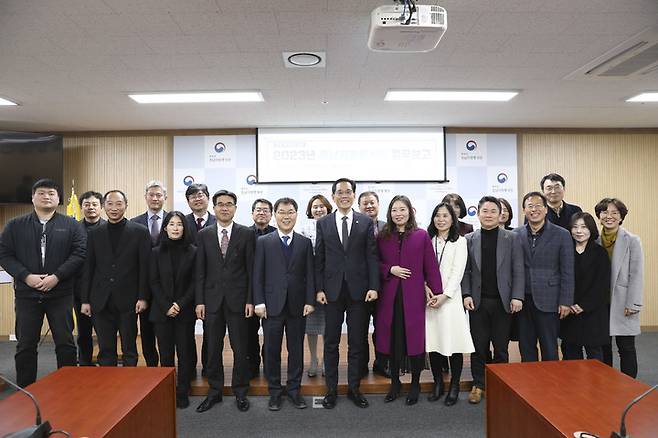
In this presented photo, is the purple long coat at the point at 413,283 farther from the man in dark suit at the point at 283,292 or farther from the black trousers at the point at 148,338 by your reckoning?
the black trousers at the point at 148,338

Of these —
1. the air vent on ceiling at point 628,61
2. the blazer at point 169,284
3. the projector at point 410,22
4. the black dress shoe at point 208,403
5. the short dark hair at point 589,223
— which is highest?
the air vent on ceiling at point 628,61

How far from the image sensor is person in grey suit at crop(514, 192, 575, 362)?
3266 millimetres

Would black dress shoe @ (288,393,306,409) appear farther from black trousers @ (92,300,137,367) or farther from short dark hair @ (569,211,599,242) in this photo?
short dark hair @ (569,211,599,242)

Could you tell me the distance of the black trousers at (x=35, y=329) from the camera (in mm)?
3357

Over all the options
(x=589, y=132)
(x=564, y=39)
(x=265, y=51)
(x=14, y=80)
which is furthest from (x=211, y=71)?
(x=589, y=132)

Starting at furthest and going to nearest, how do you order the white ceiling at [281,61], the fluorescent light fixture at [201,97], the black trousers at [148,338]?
1. the fluorescent light fixture at [201,97]
2. the black trousers at [148,338]
3. the white ceiling at [281,61]

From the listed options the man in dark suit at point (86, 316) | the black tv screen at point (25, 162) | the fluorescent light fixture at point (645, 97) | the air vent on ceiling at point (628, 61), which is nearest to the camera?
the air vent on ceiling at point (628, 61)

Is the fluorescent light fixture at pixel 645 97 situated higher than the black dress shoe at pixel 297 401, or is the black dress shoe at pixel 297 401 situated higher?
the fluorescent light fixture at pixel 645 97

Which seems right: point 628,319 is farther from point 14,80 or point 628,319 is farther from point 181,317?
point 14,80

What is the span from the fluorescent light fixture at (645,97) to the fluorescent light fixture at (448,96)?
139 cm

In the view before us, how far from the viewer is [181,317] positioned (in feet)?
11.3

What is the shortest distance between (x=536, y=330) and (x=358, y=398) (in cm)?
147

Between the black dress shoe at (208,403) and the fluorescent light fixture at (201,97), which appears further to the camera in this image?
the fluorescent light fixture at (201,97)

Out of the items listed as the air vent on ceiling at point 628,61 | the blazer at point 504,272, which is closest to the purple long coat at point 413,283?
the blazer at point 504,272
